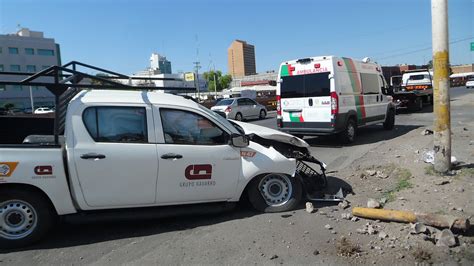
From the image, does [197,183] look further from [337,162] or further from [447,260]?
[337,162]

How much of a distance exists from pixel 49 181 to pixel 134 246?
120 cm

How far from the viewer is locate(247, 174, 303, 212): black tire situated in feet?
17.4

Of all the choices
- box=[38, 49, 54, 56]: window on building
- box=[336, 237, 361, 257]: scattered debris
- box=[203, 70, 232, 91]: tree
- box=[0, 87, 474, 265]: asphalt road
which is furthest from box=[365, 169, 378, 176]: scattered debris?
box=[203, 70, 232, 91]: tree

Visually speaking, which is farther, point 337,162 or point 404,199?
point 337,162

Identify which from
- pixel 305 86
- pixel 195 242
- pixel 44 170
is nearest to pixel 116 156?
pixel 44 170

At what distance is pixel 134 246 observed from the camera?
4379 mm

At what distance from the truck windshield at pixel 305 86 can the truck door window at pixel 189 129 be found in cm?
613

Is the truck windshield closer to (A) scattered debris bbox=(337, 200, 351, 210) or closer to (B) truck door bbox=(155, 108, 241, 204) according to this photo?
(A) scattered debris bbox=(337, 200, 351, 210)

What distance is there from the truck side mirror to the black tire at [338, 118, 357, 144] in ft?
21.8

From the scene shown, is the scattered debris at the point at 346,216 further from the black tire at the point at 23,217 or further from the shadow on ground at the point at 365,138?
the shadow on ground at the point at 365,138

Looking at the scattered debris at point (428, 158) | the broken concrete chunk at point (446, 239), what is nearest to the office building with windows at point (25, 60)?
the scattered debris at point (428, 158)

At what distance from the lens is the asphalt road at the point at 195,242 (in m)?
4.02

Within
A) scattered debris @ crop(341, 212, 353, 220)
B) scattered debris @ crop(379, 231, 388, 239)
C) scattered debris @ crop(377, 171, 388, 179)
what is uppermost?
scattered debris @ crop(377, 171, 388, 179)

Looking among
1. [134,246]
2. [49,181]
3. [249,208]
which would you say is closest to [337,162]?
[249,208]
